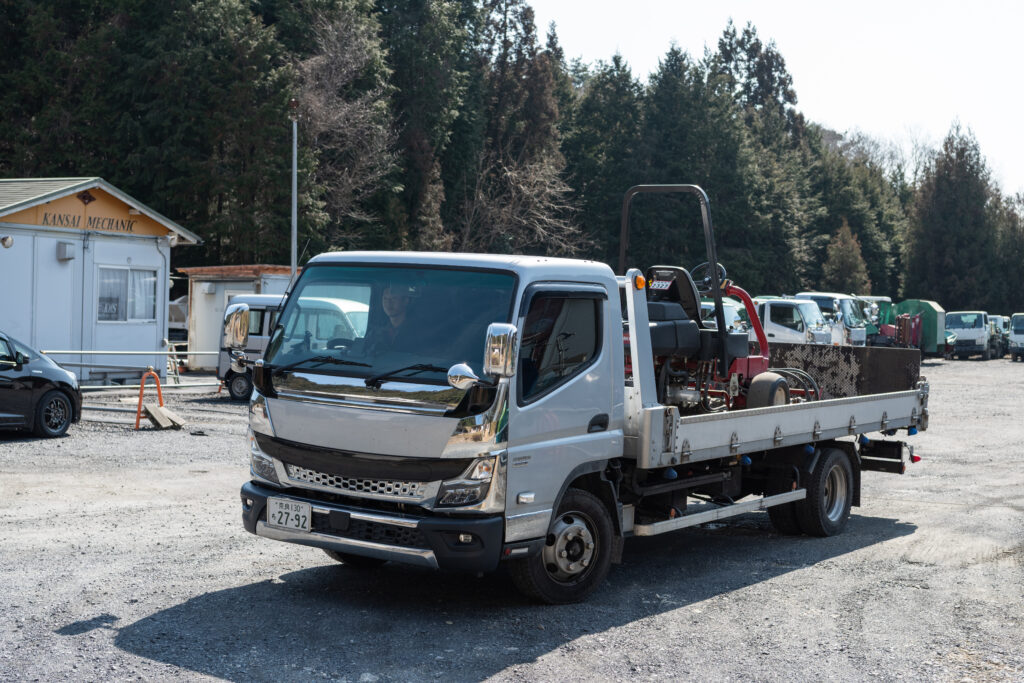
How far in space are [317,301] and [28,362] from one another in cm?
964

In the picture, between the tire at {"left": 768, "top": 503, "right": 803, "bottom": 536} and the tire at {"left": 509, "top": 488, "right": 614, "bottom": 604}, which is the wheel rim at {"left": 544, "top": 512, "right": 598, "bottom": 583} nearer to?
the tire at {"left": 509, "top": 488, "right": 614, "bottom": 604}

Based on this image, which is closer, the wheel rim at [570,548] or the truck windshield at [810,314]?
the wheel rim at [570,548]

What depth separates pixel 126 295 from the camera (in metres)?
25.4

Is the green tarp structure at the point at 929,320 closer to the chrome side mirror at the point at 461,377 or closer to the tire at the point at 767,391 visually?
the tire at the point at 767,391

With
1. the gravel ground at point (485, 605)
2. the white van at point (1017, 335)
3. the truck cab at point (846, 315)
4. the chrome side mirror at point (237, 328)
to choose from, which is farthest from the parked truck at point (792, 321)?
the chrome side mirror at point (237, 328)

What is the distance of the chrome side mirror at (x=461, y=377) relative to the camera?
627 centimetres

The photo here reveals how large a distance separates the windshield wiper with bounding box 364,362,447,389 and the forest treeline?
116 ft

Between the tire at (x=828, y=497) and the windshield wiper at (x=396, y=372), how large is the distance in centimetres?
455

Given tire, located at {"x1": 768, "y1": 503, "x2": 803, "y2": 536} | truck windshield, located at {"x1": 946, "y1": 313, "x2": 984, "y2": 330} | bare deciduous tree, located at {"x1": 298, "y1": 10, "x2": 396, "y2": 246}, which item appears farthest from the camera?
truck windshield, located at {"x1": 946, "y1": 313, "x2": 984, "y2": 330}

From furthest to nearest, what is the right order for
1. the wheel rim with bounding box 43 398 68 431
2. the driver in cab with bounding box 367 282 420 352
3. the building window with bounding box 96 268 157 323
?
1. the building window with bounding box 96 268 157 323
2. the wheel rim with bounding box 43 398 68 431
3. the driver in cab with bounding box 367 282 420 352

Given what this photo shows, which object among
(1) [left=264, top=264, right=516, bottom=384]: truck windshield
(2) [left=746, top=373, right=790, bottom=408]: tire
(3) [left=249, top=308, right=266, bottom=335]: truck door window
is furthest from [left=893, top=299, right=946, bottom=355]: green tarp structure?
(1) [left=264, top=264, right=516, bottom=384]: truck windshield

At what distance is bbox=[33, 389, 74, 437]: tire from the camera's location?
15.4 metres

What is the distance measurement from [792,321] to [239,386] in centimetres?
1829

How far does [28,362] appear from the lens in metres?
15.3
